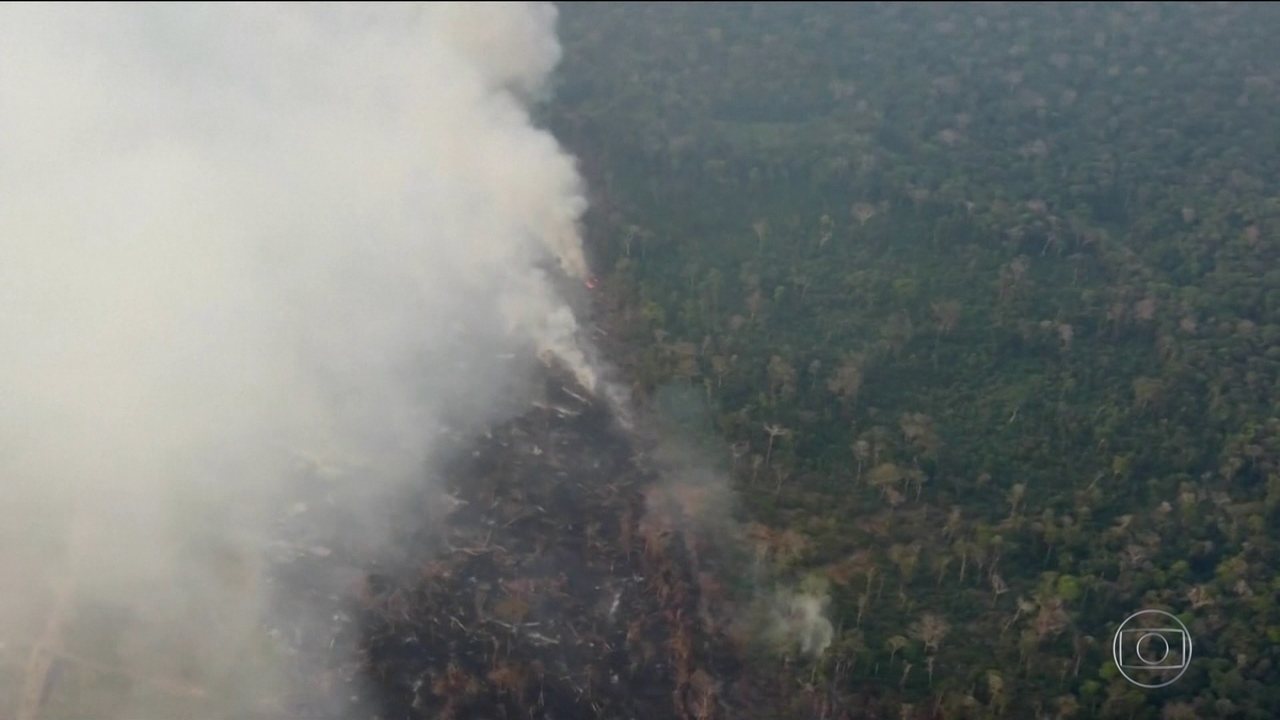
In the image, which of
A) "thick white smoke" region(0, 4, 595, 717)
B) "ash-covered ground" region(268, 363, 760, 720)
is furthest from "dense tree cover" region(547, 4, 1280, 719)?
"thick white smoke" region(0, 4, 595, 717)

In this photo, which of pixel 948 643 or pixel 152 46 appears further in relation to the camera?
pixel 152 46

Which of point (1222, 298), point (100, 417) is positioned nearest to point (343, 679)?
point (100, 417)

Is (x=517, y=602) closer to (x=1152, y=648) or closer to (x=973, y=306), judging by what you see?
(x=1152, y=648)

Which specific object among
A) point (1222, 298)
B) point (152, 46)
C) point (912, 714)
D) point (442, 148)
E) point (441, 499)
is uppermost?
point (152, 46)

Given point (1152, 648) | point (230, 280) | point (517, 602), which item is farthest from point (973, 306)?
point (230, 280)

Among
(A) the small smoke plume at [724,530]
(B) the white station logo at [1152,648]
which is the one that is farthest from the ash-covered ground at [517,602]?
(B) the white station logo at [1152,648]

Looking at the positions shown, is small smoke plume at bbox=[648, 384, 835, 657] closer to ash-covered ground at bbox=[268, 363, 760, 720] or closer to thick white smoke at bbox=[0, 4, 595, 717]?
ash-covered ground at bbox=[268, 363, 760, 720]

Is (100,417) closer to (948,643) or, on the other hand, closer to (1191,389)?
(948,643)
